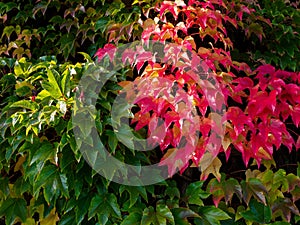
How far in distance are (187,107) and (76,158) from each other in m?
0.42

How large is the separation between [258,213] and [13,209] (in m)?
0.91

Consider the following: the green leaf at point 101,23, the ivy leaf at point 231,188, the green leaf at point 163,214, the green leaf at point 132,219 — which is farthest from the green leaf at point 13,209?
the green leaf at point 101,23

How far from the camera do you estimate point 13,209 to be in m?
1.63

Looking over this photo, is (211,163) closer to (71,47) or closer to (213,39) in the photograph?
(213,39)

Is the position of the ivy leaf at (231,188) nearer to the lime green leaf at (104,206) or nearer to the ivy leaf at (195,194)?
the ivy leaf at (195,194)

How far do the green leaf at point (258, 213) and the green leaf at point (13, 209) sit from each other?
818 mm

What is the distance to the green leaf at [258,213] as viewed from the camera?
157 centimetres

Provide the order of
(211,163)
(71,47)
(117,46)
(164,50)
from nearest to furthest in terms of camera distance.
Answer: (211,163)
(164,50)
(117,46)
(71,47)

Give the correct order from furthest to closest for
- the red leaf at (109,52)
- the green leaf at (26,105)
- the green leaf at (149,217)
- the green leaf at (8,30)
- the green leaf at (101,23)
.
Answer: the green leaf at (8,30) < the green leaf at (101,23) < the red leaf at (109,52) < the green leaf at (26,105) < the green leaf at (149,217)

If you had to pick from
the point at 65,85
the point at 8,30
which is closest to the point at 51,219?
the point at 65,85

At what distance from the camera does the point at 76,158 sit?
1.44 meters

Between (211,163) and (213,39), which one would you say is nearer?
(211,163)

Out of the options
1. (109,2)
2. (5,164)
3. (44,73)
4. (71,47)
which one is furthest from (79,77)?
(109,2)

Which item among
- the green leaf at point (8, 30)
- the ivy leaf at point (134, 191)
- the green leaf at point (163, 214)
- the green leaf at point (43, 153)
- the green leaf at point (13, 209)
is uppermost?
the green leaf at point (8, 30)
